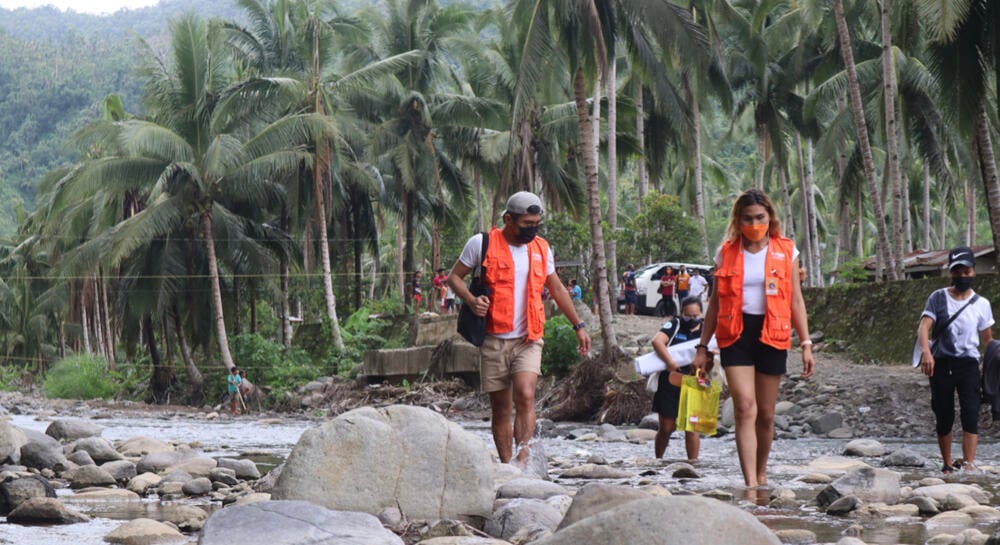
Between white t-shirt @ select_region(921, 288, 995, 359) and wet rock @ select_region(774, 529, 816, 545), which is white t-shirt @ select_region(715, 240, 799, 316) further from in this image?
white t-shirt @ select_region(921, 288, 995, 359)

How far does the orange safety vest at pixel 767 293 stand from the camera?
682 cm

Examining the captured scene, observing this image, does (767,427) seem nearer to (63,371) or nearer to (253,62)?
(253,62)

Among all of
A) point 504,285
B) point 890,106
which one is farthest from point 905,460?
point 890,106

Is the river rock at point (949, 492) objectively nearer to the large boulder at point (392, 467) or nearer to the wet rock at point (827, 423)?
the large boulder at point (392, 467)

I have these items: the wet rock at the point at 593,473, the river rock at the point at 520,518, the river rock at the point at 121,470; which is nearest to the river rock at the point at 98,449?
the river rock at the point at 121,470

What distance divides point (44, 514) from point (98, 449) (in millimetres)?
4375

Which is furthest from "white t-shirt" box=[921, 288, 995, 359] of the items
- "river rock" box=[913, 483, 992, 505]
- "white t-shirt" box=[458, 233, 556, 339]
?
"white t-shirt" box=[458, 233, 556, 339]

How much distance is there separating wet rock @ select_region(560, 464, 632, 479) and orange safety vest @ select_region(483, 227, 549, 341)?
170cm

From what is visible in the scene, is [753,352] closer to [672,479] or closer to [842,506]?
[842,506]

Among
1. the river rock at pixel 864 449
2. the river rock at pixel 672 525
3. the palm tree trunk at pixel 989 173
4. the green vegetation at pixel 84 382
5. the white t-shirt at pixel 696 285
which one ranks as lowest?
the green vegetation at pixel 84 382

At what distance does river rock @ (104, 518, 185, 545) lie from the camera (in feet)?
20.0

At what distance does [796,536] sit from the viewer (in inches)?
220

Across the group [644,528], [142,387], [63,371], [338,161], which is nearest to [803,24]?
[338,161]

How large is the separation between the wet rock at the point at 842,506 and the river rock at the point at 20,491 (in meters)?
4.61
